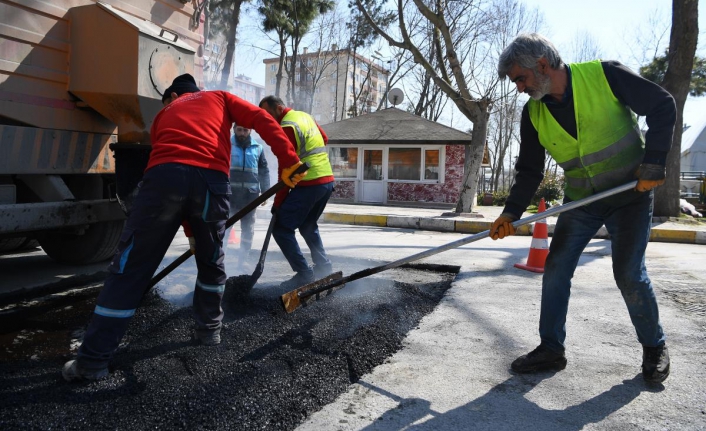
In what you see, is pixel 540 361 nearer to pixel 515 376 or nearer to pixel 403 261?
pixel 515 376

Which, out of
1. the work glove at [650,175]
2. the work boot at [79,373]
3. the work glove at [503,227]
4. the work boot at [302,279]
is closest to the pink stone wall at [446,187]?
the work boot at [302,279]

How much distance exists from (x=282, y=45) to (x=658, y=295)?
22845 mm

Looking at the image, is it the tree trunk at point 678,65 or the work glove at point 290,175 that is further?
the tree trunk at point 678,65

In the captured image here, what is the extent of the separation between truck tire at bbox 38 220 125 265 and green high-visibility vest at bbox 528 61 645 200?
12.3 feet

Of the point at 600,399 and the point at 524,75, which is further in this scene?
the point at 524,75

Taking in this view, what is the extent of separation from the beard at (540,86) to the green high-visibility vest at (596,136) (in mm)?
109

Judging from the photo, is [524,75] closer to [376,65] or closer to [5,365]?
[5,365]

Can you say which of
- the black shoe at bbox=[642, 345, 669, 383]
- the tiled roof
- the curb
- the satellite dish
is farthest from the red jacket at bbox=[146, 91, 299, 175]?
the satellite dish

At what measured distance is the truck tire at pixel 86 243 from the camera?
4652mm

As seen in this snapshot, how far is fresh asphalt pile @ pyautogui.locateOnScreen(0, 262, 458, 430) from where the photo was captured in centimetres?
201

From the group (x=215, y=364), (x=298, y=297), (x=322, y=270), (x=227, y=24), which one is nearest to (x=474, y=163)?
(x=322, y=270)

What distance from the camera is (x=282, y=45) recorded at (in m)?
24.5

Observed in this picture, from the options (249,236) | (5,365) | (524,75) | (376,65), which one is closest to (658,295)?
(524,75)

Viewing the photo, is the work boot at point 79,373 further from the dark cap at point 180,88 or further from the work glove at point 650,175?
the work glove at point 650,175
